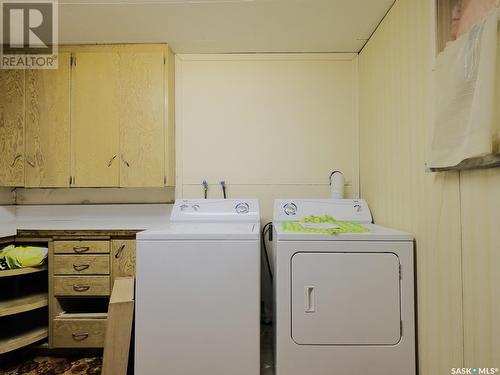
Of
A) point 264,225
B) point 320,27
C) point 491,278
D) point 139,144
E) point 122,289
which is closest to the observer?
point 491,278

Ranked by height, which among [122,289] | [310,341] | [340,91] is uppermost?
[340,91]

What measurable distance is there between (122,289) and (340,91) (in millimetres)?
2232

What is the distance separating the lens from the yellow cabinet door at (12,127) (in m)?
2.11

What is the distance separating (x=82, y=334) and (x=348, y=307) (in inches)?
66.6

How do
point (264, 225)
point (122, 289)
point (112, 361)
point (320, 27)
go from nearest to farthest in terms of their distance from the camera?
point (112, 361), point (122, 289), point (320, 27), point (264, 225)

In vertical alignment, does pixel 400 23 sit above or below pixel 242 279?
above

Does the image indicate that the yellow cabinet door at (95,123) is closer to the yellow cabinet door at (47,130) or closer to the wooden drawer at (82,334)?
the yellow cabinet door at (47,130)

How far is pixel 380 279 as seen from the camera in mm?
1352

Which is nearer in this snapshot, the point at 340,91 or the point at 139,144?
the point at 139,144

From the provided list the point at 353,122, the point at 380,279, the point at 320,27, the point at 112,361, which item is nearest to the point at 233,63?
the point at 320,27

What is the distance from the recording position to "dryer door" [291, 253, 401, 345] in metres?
1.34

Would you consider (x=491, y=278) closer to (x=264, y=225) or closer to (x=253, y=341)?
(x=253, y=341)

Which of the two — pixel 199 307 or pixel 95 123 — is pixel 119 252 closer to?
pixel 199 307

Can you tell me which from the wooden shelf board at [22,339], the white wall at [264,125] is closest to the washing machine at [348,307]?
the white wall at [264,125]
